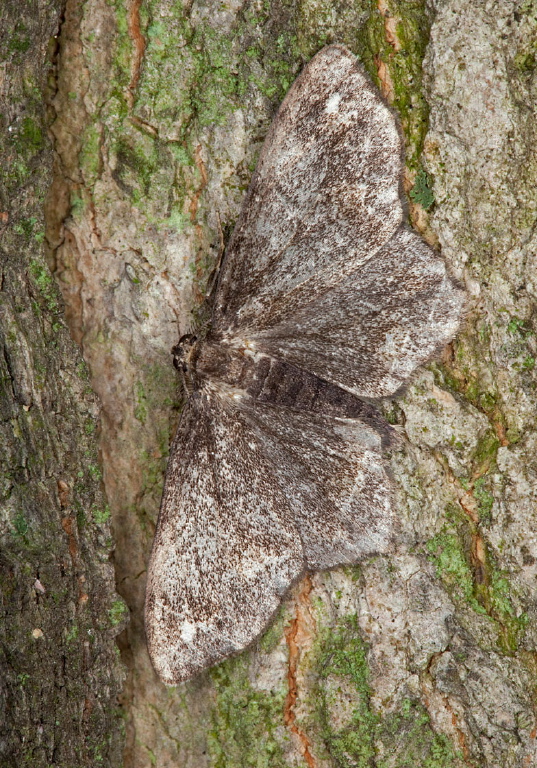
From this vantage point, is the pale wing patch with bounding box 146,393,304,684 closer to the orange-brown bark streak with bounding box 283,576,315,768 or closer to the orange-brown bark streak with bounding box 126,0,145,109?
the orange-brown bark streak with bounding box 283,576,315,768

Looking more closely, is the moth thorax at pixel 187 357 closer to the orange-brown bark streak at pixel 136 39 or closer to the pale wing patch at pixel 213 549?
the pale wing patch at pixel 213 549

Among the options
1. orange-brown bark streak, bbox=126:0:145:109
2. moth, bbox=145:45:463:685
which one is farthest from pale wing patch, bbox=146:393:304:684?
orange-brown bark streak, bbox=126:0:145:109

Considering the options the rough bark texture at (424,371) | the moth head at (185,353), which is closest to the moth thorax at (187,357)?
the moth head at (185,353)

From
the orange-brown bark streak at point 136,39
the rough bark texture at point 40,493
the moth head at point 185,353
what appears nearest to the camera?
the rough bark texture at point 40,493

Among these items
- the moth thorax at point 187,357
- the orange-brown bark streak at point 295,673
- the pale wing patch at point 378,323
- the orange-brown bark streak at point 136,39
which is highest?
the orange-brown bark streak at point 136,39

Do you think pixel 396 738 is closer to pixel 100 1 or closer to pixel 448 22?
pixel 448 22

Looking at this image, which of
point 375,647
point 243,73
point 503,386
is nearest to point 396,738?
point 375,647
